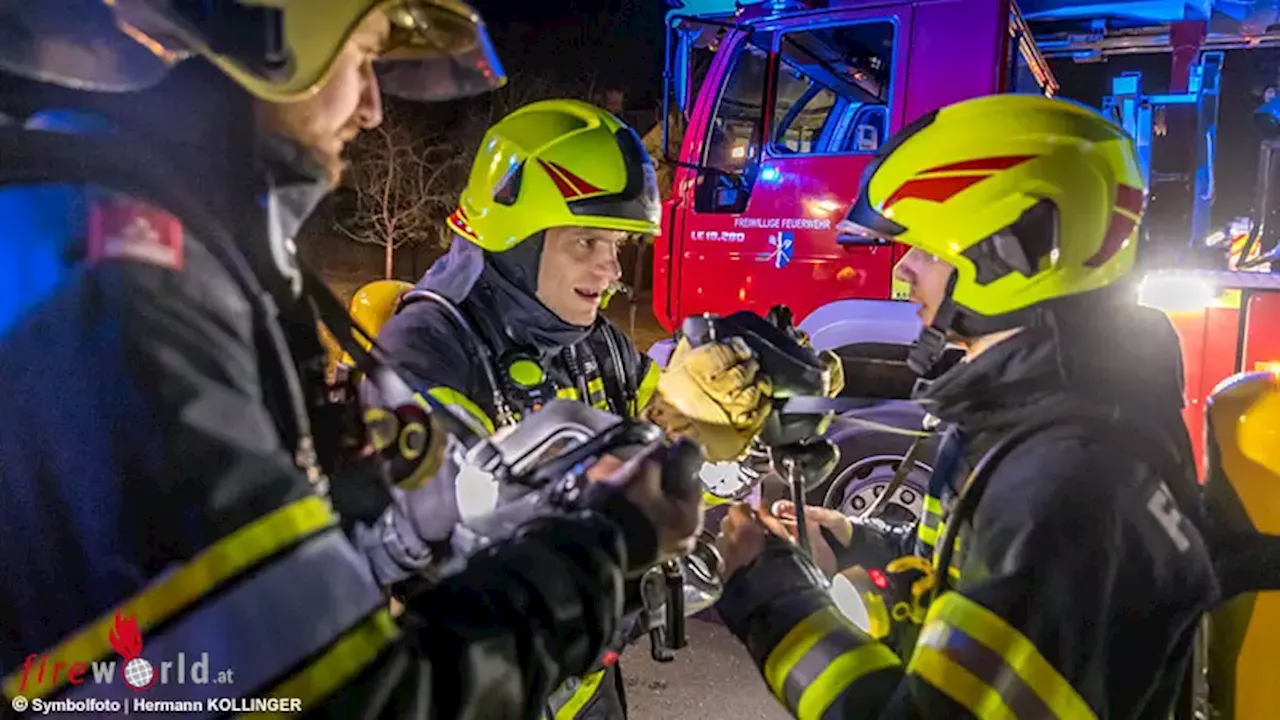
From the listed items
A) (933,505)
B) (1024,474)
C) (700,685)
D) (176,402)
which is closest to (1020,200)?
(1024,474)

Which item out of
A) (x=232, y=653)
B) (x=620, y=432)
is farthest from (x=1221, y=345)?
(x=232, y=653)

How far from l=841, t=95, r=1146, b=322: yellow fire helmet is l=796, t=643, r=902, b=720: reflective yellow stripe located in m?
0.66

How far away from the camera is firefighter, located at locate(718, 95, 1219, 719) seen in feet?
4.65

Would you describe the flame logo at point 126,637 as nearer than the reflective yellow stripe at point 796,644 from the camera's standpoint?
Yes

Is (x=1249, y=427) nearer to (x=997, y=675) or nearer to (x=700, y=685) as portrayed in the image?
(x=997, y=675)

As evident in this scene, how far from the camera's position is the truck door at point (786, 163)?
17.8 ft

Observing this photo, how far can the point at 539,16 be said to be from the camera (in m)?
18.1

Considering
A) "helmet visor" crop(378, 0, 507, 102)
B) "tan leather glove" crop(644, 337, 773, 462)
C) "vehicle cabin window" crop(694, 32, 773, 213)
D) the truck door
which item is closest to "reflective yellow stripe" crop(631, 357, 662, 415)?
"tan leather glove" crop(644, 337, 773, 462)

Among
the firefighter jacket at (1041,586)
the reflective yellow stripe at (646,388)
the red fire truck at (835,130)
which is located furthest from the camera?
the red fire truck at (835,130)

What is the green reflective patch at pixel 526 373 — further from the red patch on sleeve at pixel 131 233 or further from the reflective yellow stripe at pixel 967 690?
the red patch on sleeve at pixel 131 233

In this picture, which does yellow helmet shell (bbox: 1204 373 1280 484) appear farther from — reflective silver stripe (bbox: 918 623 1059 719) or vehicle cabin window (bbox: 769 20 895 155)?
vehicle cabin window (bbox: 769 20 895 155)

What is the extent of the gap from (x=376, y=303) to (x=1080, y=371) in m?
1.72

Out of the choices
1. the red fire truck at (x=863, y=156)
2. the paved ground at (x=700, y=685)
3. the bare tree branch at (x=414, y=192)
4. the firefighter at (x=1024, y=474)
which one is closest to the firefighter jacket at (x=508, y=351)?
the firefighter at (x=1024, y=474)

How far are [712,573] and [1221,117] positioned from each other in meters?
6.29
